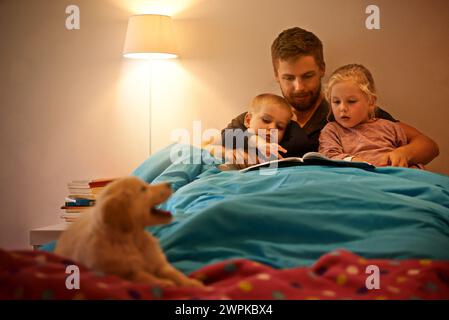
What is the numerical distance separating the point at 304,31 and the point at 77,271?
239 cm

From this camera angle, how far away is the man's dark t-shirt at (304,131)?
3.12 m

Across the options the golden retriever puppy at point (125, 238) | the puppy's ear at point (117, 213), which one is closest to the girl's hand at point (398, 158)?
the golden retriever puppy at point (125, 238)

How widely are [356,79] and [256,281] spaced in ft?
7.11

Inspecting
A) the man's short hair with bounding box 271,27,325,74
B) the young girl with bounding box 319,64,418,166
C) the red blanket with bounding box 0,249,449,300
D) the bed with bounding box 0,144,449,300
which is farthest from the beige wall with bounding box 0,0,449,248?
the red blanket with bounding box 0,249,449,300

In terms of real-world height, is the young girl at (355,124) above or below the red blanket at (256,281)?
above

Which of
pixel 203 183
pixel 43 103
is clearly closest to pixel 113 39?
pixel 43 103

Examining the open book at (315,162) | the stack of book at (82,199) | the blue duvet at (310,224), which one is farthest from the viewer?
the stack of book at (82,199)

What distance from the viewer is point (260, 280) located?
124 cm

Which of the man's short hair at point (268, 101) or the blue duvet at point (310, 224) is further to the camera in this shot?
the man's short hair at point (268, 101)

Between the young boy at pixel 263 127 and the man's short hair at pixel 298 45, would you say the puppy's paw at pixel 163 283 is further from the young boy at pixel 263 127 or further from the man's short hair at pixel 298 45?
the man's short hair at pixel 298 45

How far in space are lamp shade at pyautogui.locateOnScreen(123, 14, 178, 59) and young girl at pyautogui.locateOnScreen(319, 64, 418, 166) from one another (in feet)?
2.86

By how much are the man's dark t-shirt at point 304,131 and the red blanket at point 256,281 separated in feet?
5.64
